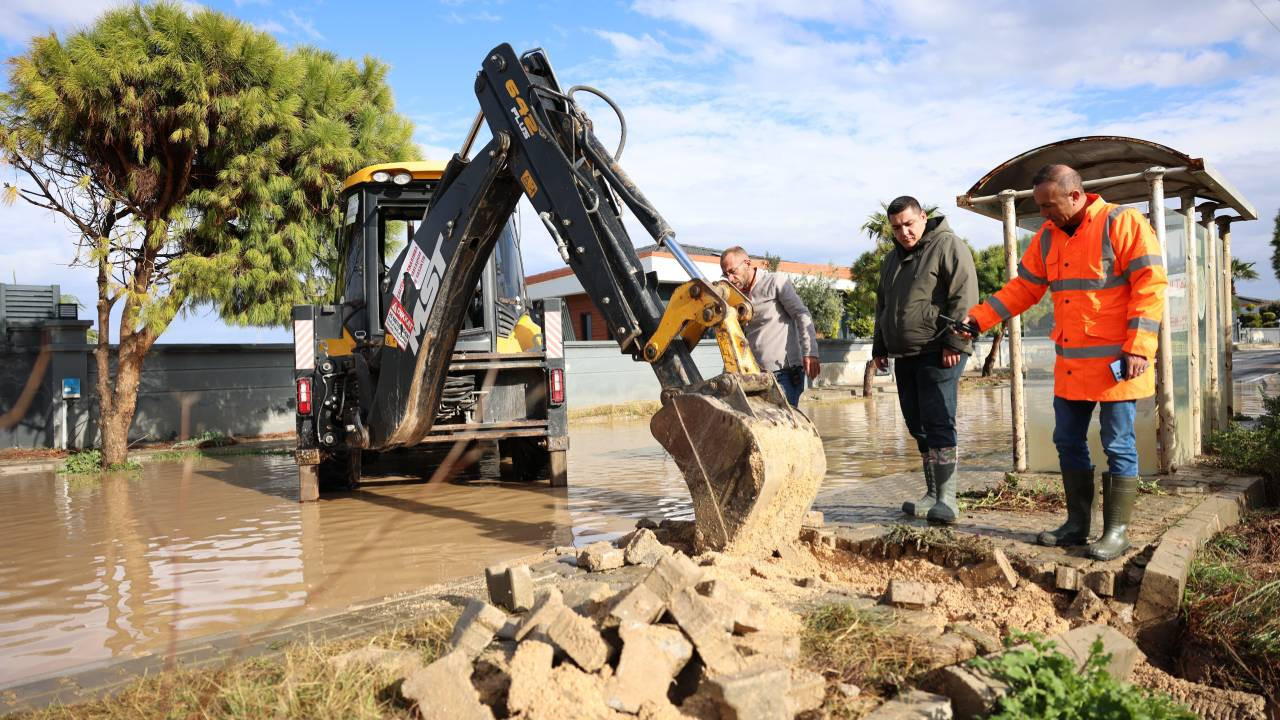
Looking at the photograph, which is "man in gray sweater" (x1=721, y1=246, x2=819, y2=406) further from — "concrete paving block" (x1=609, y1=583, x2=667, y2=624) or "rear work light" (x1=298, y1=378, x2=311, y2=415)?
"rear work light" (x1=298, y1=378, x2=311, y2=415)

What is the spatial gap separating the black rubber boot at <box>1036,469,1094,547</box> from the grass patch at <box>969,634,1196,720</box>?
1531mm

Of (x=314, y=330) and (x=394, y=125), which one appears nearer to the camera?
(x=314, y=330)

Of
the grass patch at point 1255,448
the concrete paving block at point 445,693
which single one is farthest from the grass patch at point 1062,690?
the grass patch at point 1255,448

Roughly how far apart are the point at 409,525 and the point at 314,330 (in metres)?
2.39

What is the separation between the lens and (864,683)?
8.91 ft

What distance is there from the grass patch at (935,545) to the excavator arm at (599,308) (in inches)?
21.8

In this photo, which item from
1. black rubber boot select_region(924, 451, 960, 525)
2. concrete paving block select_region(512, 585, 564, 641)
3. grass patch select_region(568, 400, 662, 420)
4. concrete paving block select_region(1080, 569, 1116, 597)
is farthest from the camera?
grass patch select_region(568, 400, 662, 420)

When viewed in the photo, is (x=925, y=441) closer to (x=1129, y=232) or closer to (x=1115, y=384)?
(x=1115, y=384)

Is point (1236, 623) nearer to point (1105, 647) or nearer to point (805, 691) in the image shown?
point (1105, 647)

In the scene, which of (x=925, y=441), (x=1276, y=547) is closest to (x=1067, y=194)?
(x=925, y=441)

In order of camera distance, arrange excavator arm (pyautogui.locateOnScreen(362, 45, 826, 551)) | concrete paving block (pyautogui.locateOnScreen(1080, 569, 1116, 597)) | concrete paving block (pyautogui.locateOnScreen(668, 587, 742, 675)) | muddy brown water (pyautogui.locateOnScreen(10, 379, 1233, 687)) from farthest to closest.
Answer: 1. muddy brown water (pyautogui.locateOnScreen(10, 379, 1233, 687))
2. excavator arm (pyautogui.locateOnScreen(362, 45, 826, 551))
3. concrete paving block (pyautogui.locateOnScreen(1080, 569, 1116, 597))
4. concrete paving block (pyautogui.locateOnScreen(668, 587, 742, 675))

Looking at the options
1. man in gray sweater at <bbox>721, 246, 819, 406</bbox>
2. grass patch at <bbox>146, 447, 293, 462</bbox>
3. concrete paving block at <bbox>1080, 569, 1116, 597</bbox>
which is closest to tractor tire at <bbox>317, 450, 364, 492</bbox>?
man in gray sweater at <bbox>721, 246, 819, 406</bbox>

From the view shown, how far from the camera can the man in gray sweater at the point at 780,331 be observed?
5.96 meters

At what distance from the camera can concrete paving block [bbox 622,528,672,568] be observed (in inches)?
161
